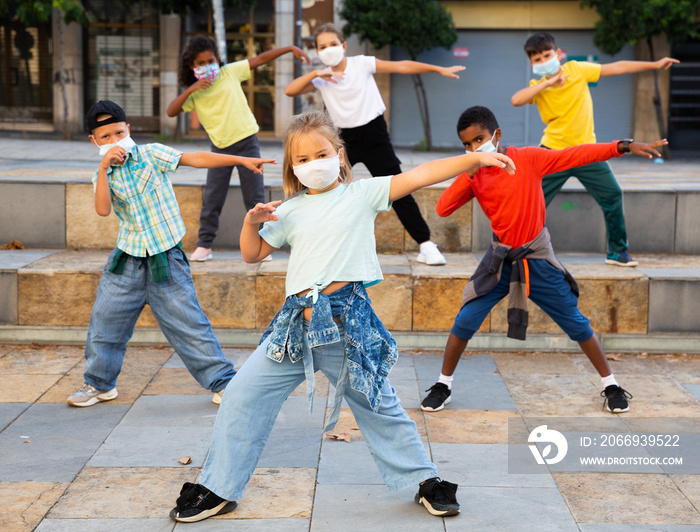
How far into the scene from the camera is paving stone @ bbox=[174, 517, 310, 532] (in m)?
3.36

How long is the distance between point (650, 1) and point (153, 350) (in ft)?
40.2

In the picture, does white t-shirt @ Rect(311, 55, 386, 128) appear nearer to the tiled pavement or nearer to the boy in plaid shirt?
the tiled pavement

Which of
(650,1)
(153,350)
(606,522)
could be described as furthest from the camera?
(650,1)

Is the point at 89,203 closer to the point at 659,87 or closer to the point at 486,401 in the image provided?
the point at 486,401

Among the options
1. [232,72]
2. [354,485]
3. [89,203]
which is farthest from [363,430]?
[89,203]

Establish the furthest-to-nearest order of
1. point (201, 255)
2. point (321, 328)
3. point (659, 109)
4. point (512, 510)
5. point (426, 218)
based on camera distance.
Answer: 1. point (659, 109)
2. point (426, 218)
3. point (201, 255)
4. point (512, 510)
5. point (321, 328)

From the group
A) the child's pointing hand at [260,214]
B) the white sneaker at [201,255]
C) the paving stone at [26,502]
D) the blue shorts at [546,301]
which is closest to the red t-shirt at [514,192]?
the blue shorts at [546,301]

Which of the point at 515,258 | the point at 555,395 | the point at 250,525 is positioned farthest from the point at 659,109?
the point at 250,525

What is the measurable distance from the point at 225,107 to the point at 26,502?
3.71 m

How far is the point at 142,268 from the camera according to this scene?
4711mm

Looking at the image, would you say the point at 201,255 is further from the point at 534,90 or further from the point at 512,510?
the point at 512,510

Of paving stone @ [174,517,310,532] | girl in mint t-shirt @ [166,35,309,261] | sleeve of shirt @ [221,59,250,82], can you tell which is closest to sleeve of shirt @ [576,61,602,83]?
girl in mint t-shirt @ [166,35,309,261]

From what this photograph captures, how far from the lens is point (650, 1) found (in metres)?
14.9

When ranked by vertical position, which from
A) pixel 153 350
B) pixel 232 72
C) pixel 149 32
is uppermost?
pixel 149 32
